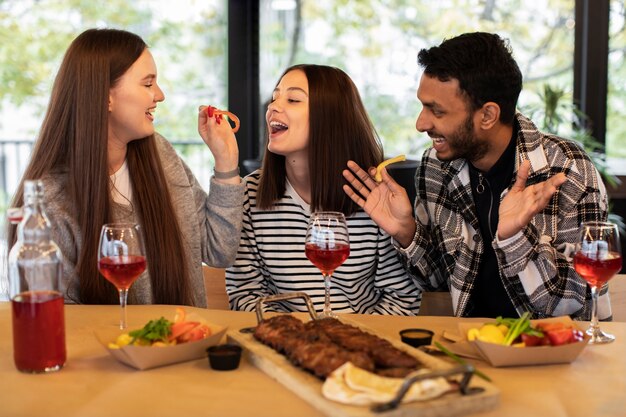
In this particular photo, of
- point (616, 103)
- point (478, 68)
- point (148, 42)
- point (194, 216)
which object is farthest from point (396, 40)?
point (194, 216)

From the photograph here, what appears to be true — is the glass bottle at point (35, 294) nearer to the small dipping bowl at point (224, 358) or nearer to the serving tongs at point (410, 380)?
the small dipping bowl at point (224, 358)

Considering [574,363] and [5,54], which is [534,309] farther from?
[5,54]

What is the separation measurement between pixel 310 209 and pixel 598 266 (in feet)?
3.50

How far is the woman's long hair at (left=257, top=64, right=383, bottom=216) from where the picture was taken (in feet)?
8.43

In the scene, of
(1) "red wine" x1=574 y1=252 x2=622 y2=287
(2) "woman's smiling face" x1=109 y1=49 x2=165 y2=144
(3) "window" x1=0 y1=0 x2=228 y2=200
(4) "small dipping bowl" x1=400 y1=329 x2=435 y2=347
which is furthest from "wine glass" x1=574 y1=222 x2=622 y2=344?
(3) "window" x1=0 y1=0 x2=228 y2=200

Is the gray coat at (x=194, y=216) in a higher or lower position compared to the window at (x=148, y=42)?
lower

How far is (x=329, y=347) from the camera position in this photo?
1.51 m

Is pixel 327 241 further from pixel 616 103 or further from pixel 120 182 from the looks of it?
pixel 616 103

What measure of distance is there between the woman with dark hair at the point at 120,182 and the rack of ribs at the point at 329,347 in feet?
2.32

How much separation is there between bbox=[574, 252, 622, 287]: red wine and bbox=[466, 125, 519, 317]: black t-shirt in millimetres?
647

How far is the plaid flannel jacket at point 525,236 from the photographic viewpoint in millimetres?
2230

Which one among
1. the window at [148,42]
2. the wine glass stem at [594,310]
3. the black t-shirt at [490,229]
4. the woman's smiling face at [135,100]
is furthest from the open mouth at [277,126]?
the window at [148,42]

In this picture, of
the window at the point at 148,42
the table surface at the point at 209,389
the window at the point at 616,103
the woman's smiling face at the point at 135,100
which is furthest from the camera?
the window at the point at 148,42

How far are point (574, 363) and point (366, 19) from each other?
13.5ft
